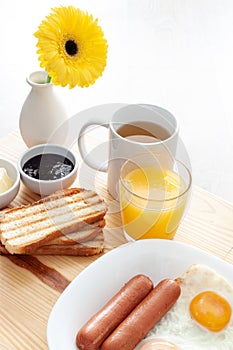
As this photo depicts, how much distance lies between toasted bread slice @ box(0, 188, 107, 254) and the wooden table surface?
0.20 ft

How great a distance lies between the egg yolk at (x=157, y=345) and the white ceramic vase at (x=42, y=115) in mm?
809

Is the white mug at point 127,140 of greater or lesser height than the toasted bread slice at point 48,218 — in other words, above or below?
above

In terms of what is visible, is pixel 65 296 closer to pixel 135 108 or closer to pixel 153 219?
pixel 153 219

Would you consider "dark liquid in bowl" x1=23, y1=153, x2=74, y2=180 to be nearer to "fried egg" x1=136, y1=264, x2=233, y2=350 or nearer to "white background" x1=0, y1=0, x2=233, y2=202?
"fried egg" x1=136, y1=264, x2=233, y2=350

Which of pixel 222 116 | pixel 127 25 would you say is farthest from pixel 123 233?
pixel 127 25

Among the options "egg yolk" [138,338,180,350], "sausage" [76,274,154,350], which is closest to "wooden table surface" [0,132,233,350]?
"sausage" [76,274,154,350]

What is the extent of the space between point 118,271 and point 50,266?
0.22 meters

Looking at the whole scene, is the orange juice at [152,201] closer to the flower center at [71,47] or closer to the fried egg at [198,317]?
the fried egg at [198,317]

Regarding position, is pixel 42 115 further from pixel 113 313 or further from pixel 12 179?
pixel 113 313

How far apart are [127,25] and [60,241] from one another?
2108mm

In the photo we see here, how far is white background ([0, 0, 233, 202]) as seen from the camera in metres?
2.82

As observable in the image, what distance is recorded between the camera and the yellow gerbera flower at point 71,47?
162 centimetres

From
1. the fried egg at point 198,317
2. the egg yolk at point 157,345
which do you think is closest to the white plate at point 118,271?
the fried egg at point 198,317

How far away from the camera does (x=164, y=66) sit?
3229 millimetres
